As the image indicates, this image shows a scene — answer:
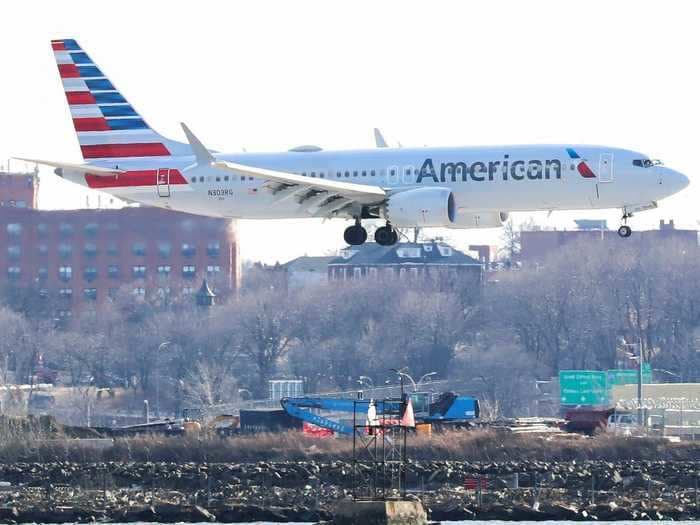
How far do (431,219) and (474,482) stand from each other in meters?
11.4

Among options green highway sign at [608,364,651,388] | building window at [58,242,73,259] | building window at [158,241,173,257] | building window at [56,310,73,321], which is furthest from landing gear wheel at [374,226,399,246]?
building window at [56,310,73,321]

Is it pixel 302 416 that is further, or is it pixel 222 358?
pixel 222 358

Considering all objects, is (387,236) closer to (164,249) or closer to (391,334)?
(391,334)

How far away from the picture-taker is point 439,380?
139 m

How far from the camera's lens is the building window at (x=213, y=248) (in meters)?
147

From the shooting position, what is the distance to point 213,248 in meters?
Answer: 149

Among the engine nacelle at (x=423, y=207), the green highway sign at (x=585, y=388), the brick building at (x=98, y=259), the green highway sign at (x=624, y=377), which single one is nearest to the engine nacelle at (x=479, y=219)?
the engine nacelle at (x=423, y=207)

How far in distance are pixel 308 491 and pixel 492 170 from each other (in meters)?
13.6

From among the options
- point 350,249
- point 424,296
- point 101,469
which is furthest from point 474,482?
point 350,249

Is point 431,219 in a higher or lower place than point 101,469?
higher

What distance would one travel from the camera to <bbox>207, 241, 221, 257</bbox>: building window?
147 metres

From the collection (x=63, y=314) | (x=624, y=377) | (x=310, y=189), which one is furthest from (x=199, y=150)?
(x=63, y=314)

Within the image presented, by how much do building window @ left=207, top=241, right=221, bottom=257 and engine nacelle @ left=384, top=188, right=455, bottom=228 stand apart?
69.5 metres

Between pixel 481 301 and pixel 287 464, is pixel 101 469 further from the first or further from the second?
pixel 481 301
